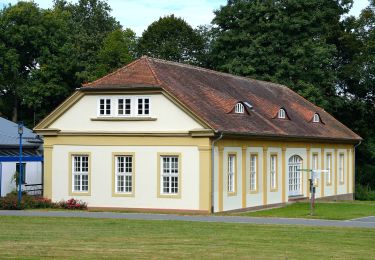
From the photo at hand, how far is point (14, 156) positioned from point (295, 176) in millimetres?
15778

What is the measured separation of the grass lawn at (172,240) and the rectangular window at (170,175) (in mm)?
7596

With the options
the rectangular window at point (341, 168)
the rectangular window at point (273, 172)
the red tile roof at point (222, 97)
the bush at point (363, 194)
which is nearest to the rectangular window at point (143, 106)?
the red tile roof at point (222, 97)

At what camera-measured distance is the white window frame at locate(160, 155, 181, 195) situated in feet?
122

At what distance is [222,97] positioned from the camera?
41344 millimetres

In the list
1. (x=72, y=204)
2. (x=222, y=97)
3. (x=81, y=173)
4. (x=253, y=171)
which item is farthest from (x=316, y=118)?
(x=72, y=204)

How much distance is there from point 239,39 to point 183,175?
26.7 meters

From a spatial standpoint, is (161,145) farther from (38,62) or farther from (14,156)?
(38,62)

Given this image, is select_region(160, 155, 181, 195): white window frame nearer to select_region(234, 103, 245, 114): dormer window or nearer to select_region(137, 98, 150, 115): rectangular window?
select_region(137, 98, 150, 115): rectangular window

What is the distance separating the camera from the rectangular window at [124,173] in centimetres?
Result: 3838

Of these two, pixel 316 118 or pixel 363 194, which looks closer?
pixel 316 118

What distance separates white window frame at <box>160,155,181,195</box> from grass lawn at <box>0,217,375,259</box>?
756 cm

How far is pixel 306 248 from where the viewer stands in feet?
69.8

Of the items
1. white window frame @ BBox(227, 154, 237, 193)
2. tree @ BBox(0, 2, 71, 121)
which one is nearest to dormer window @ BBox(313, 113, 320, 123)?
white window frame @ BBox(227, 154, 237, 193)

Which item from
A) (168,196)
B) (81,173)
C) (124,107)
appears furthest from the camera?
(81,173)
